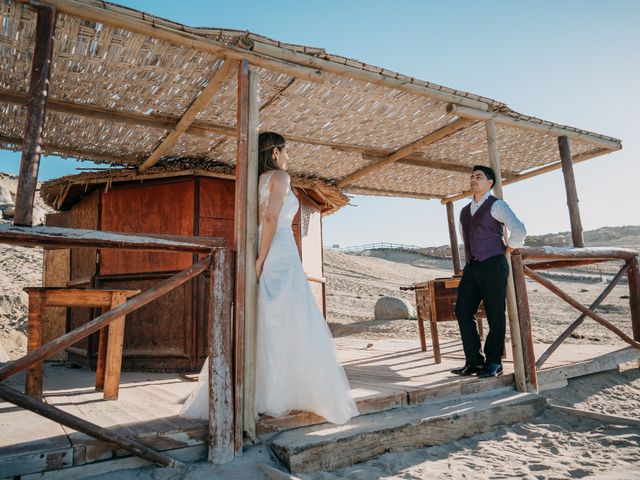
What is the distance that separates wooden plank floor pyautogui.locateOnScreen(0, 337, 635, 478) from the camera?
8.01ft

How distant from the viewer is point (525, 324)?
4238 mm

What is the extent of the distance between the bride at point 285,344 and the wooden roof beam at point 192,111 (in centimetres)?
99

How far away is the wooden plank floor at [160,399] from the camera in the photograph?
2.44 metres

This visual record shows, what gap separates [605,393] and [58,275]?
25.7 feet

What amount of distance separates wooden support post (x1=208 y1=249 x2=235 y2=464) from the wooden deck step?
325 mm

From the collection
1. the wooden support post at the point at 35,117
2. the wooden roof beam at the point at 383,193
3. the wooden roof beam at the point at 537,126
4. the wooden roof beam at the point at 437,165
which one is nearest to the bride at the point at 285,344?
the wooden support post at the point at 35,117

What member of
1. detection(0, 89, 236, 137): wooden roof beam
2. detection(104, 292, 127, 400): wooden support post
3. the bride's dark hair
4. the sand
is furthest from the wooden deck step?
detection(0, 89, 236, 137): wooden roof beam

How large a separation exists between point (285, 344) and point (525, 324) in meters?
2.56

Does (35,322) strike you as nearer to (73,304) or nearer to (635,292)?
(73,304)

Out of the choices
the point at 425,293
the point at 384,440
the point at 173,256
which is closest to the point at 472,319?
the point at 425,293

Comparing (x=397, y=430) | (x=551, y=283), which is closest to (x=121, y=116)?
(x=397, y=430)

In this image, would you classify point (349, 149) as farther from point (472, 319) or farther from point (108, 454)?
point (108, 454)

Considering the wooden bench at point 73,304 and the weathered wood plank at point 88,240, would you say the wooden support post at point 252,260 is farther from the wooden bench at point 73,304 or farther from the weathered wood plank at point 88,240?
the wooden bench at point 73,304

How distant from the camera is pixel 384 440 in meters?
2.96
